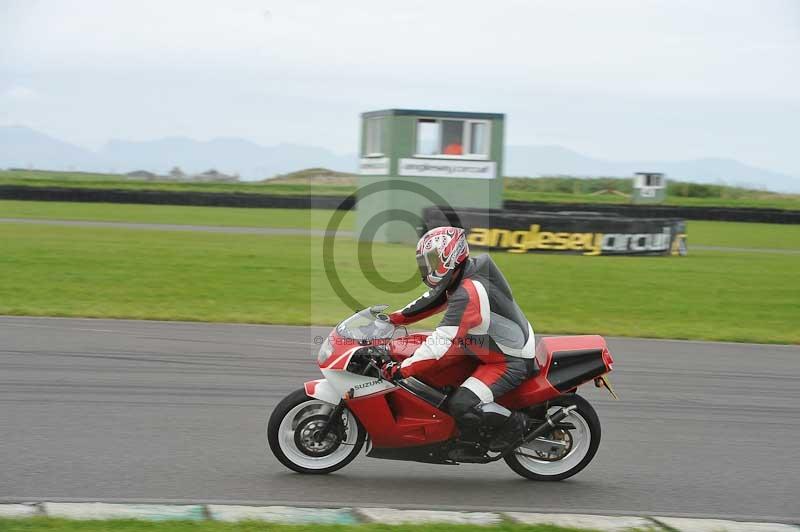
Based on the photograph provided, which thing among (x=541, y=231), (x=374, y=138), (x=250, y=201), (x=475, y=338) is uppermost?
(x=374, y=138)

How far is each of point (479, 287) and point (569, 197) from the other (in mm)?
45033

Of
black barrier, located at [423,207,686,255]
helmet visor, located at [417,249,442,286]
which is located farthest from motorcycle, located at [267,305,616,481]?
black barrier, located at [423,207,686,255]

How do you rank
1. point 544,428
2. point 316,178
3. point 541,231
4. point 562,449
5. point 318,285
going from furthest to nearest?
1. point 316,178
2. point 541,231
3. point 318,285
4. point 562,449
5. point 544,428

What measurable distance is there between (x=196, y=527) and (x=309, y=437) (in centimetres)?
140

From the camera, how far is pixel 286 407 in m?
6.12

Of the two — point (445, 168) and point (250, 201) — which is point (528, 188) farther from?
point (445, 168)

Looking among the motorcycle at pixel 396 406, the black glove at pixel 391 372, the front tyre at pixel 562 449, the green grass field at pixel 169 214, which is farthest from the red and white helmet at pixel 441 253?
the green grass field at pixel 169 214

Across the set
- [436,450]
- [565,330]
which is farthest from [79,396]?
[565,330]

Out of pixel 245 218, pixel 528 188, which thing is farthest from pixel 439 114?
pixel 528 188

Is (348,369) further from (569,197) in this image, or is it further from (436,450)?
(569,197)

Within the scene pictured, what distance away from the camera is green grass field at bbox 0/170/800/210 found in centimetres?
4772

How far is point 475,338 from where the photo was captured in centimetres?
612

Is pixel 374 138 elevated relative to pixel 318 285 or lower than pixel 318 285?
elevated

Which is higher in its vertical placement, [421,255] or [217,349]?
[421,255]
